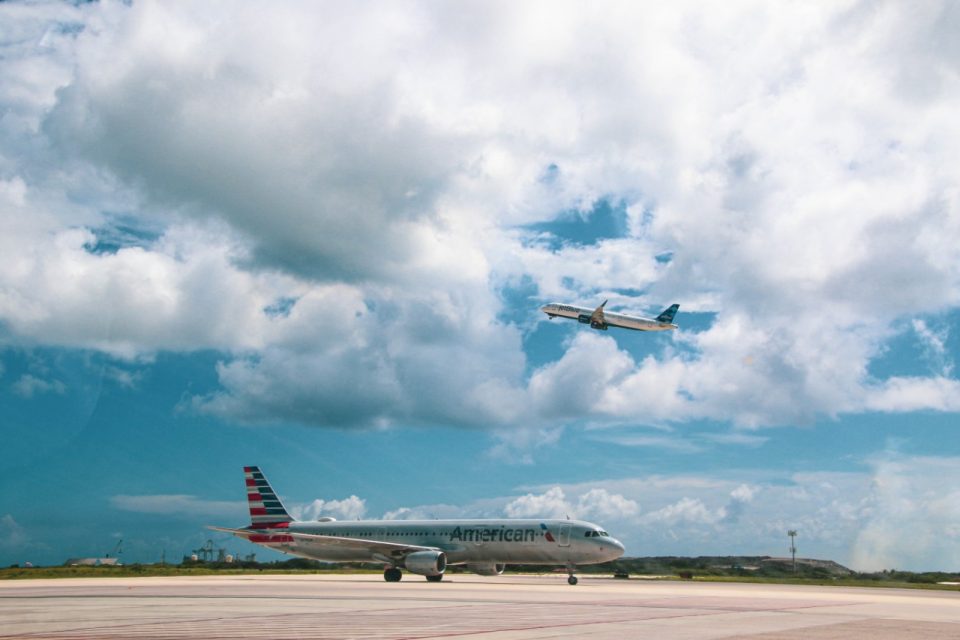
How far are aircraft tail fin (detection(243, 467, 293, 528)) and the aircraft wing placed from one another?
Result: 3.26 ft

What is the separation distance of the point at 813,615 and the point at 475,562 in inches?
1499

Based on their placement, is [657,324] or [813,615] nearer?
[813,615]

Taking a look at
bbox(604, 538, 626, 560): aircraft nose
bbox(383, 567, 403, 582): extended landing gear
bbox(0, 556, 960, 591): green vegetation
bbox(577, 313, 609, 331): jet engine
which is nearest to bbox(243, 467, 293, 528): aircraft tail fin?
bbox(0, 556, 960, 591): green vegetation

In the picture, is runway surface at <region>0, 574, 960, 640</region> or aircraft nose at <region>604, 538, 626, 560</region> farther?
aircraft nose at <region>604, 538, 626, 560</region>

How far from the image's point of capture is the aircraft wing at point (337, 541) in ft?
206

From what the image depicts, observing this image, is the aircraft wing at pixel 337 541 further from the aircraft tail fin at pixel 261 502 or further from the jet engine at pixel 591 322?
the jet engine at pixel 591 322

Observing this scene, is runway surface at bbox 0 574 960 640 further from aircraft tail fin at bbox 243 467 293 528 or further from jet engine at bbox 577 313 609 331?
jet engine at bbox 577 313 609 331

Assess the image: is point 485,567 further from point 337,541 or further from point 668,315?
point 668,315

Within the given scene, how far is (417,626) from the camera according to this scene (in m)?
22.0

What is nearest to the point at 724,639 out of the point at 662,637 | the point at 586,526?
the point at 662,637

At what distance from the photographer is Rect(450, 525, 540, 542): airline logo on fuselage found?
60.2m

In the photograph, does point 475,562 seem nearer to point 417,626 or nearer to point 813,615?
point 813,615

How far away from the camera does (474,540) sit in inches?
2469

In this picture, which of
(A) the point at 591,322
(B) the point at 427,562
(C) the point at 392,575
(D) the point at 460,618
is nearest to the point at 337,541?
(C) the point at 392,575
